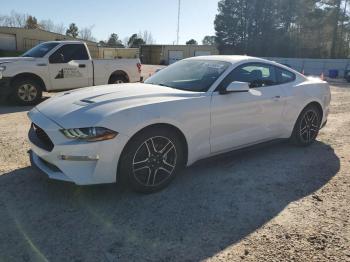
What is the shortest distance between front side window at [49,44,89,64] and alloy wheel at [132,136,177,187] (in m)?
7.23

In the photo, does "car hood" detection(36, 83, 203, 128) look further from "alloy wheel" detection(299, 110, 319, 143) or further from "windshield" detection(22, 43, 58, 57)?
"windshield" detection(22, 43, 58, 57)

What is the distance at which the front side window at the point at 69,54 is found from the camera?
33.7ft

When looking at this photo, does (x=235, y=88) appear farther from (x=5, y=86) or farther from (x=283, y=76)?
(x=5, y=86)

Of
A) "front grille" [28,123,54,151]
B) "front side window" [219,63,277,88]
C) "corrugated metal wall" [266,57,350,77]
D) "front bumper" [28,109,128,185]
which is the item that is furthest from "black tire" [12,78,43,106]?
"corrugated metal wall" [266,57,350,77]

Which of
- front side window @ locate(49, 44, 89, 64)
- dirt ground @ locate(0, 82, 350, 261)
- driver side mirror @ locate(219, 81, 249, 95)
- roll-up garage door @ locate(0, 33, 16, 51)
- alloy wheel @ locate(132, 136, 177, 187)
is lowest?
dirt ground @ locate(0, 82, 350, 261)

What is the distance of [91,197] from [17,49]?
42.7 m

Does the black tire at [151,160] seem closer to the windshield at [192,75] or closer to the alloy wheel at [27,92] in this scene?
the windshield at [192,75]

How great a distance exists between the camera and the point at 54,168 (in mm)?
3844

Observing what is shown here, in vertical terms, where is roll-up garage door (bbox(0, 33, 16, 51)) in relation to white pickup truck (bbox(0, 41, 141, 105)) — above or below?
above

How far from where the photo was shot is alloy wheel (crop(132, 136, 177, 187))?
395cm

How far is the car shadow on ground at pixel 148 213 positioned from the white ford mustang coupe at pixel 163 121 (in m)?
0.32

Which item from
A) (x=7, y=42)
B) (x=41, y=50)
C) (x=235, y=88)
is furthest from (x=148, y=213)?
(x=7, y=42)

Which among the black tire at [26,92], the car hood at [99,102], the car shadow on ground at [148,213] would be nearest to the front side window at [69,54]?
the black tire at [26,92]

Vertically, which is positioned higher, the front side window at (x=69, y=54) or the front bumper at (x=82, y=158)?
the front side window at (x=69, y=54)
